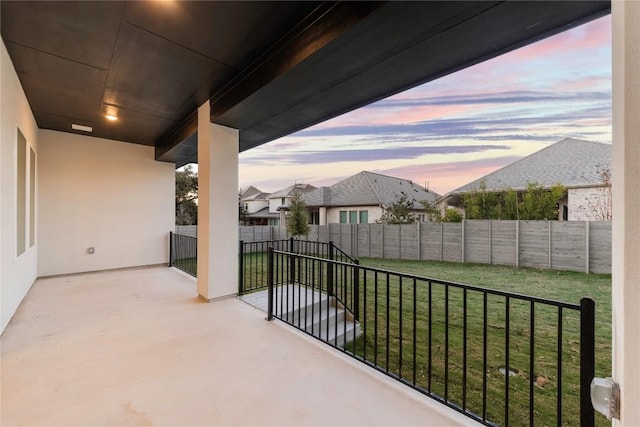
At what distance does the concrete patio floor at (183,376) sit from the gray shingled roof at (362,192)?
481 inches

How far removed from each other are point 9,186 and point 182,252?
3.59 meters

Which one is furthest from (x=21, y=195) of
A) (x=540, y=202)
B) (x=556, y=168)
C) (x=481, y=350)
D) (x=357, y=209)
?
(x=556, y=168)

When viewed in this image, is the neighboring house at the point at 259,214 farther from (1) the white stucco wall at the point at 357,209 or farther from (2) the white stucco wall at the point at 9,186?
→ (2) the white stucco wall at the point at 9,186

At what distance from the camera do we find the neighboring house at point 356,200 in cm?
1462

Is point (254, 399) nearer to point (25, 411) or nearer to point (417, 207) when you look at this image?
point (25, 411)

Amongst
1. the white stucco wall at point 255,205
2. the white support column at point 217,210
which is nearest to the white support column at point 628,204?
the white support column at point 217,210

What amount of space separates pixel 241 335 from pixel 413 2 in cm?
305

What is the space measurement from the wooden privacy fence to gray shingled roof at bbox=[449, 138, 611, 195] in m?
2.92

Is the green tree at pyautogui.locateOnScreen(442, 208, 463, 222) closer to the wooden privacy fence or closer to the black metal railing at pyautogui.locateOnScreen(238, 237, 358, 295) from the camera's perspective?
the wooden privacy fence

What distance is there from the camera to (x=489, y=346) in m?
3.03

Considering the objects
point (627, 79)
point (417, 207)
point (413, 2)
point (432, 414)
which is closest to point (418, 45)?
point (413, 2)

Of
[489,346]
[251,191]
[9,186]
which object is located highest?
[251,191]

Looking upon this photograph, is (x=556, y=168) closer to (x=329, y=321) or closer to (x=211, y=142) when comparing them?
(x=329, y=321)

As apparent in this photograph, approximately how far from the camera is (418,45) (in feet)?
6.65
